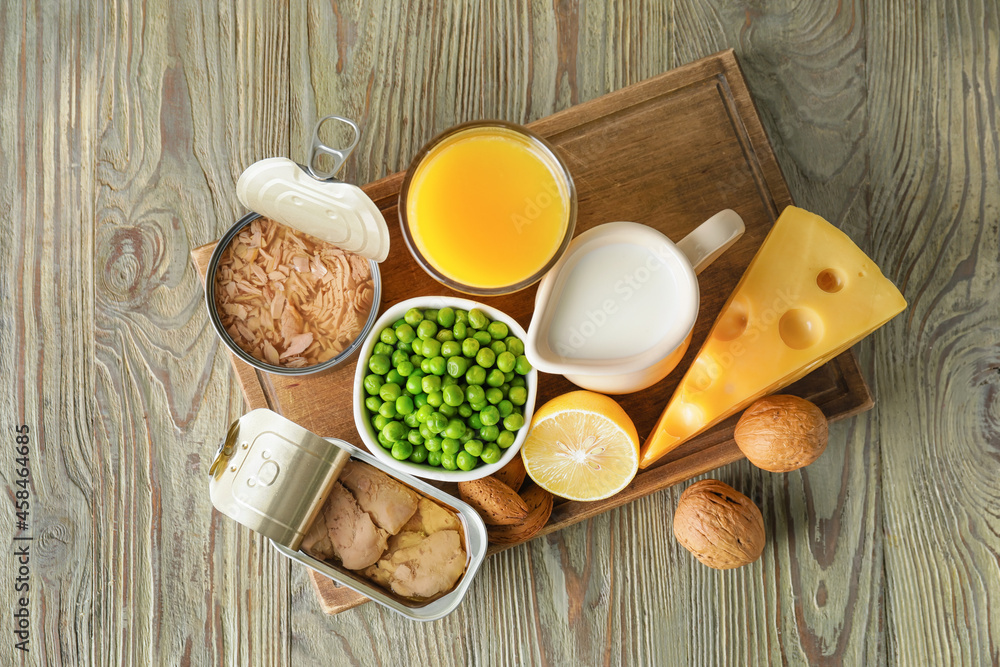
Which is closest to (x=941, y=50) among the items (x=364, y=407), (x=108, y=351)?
(x=364, y=407)

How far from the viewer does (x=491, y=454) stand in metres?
1.12

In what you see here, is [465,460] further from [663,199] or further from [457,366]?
[663,199]

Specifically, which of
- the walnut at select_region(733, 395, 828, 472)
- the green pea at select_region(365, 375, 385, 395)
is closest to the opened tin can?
the green pea at select_region(365, 375, 385, 395)

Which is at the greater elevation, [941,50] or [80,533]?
[941,50]


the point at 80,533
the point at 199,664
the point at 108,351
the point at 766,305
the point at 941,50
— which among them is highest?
the point at 941,50

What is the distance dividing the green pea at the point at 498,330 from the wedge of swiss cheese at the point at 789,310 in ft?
1.08

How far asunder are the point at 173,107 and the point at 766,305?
4.28ft

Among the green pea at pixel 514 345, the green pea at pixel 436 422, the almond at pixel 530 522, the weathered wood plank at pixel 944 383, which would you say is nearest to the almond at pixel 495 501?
the almond at pixel 530 522

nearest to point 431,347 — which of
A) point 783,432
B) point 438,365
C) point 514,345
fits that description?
point 438,365

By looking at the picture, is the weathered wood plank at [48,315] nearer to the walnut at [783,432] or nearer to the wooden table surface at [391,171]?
the wooden table surface at [391,171]

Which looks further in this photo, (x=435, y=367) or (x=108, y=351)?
(x=108, y=351)

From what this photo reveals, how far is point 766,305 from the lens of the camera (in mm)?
1138

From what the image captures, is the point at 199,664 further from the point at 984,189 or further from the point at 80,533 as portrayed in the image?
the point at 984,189

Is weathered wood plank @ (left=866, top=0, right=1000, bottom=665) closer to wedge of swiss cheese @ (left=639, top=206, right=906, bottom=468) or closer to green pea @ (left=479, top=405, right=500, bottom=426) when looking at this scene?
wedge of swiss cheese @ (left=639, top=206, right=906, bottom=468)
